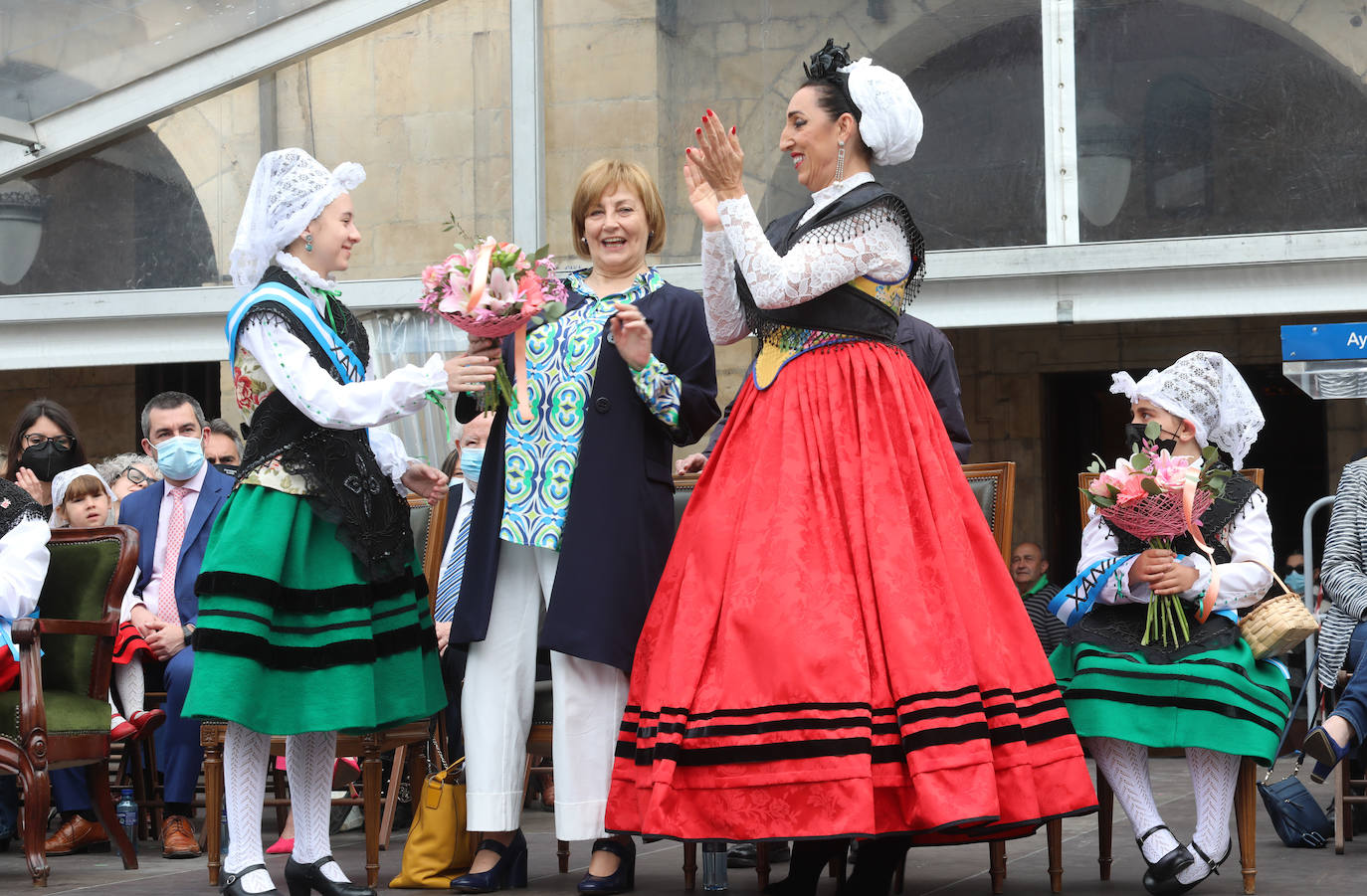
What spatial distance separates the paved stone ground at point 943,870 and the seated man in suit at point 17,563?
0.62 m

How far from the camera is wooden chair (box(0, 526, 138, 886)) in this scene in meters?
4.39

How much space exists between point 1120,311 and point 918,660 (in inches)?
185

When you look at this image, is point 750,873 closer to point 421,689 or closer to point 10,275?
point 421,689

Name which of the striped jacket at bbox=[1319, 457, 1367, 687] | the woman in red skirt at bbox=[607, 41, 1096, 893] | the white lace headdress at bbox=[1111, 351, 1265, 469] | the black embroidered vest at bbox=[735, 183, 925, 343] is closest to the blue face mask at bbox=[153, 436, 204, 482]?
the woman in red skirt at bbox=[607, 41, 1096, 893]

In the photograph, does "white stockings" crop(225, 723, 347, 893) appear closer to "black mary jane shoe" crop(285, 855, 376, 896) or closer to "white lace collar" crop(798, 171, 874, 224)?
"black mary jane shoe" crop(285, 855, 376, 896)

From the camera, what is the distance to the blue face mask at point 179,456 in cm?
577

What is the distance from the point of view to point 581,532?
12.0 ft

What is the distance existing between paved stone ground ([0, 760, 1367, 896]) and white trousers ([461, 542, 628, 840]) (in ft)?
0.73

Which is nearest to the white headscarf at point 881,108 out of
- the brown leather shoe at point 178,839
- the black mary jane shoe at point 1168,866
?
the black mary jane shoe at point 1168,866

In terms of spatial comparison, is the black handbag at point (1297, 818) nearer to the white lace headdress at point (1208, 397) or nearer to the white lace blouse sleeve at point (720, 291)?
the white lace headdress at point (1208, 397)

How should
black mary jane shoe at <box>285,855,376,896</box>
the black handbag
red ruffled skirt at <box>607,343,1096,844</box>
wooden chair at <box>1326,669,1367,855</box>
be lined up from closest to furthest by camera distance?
red ruffled skirt at <box>607,343,1096,844</box> → black mary jane shoe at <box>285,855,376,896</box> → wooden chair at <box>1326,669,1367,855</box> → the black handbag

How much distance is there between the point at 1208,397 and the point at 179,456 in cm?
356

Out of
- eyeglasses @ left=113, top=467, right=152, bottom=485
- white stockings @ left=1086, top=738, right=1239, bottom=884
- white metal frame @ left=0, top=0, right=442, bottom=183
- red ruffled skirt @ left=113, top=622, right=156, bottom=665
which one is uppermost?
white metal frame @ left=0, top=0, right=442, bottom=183

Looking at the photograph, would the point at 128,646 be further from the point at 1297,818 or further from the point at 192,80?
the point at 192,80
